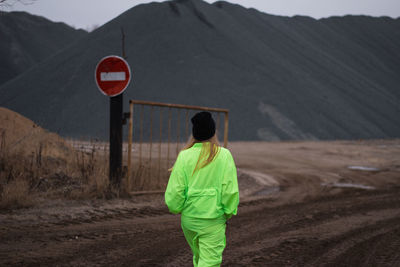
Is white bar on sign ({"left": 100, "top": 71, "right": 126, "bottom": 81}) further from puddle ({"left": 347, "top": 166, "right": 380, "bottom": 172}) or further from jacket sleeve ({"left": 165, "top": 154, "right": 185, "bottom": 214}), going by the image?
puddle ({"left": 347, "top": 166, "right": 380, "bottom": 172})

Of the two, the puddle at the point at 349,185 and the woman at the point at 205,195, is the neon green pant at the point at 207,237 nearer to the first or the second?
the woman at the point at 205,195

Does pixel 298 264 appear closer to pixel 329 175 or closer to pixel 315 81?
pixel 329 175

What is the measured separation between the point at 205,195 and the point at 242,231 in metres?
3.05

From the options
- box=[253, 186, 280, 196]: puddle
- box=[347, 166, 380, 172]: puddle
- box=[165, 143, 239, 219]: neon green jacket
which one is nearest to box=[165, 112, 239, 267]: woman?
box=[165, 143, 239, 219]: neon green jacket

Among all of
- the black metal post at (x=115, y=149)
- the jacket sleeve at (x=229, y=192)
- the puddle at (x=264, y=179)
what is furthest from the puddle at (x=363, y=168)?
the jacket sleeve at (x=229, y=192)

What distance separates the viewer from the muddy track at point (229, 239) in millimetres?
4172

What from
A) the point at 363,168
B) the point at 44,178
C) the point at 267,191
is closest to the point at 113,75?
the point at 44,178

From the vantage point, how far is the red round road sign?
7.17 meters

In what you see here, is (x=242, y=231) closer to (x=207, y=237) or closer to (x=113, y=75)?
(x=207, y=237)

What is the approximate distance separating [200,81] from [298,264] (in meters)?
25.0

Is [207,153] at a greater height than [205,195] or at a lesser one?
greater

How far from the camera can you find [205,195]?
2643 mm

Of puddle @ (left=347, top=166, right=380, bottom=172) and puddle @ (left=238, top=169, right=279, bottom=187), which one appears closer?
puddle @ (left=238, top=169, right=279, bottom=187)

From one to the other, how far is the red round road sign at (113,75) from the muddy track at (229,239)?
228 centimetres
